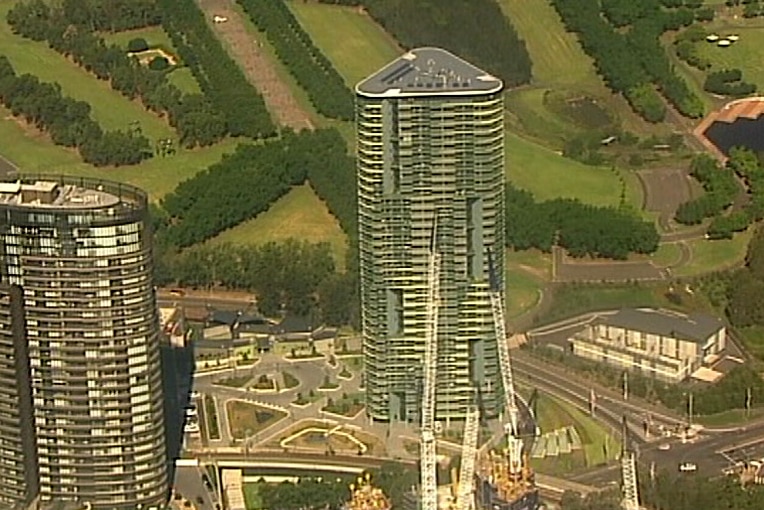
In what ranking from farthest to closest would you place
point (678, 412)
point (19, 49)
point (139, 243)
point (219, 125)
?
point (19, 49), point (219, 125), point (678, 412), point (139, 243)

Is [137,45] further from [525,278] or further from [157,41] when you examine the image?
[525,278]

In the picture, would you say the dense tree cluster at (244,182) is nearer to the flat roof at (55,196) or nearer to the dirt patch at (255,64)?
the dirt patch at (255,64)

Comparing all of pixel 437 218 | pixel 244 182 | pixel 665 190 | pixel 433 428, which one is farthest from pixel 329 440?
pixel 665 190

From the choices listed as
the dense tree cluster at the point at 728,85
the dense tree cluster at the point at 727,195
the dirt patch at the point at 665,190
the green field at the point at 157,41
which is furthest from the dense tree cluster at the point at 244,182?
the dense tree cluster at the point at 728,85

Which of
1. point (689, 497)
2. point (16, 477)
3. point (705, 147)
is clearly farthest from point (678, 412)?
point (705, 147)

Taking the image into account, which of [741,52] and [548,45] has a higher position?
[548,45]

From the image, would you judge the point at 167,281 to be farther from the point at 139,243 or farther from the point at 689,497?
the point at 689,497

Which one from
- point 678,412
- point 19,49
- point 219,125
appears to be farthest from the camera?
point 19,49
